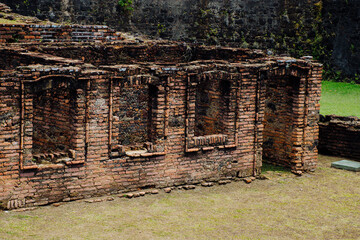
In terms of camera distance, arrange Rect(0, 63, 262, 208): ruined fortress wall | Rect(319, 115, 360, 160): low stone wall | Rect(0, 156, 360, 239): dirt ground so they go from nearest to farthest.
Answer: Rect(0, 156, 360, 239): dirt ground < Rect(0, 63, 262, 208): ruined fortress wall < Rect(319, 115, 360, 160): low stone wall

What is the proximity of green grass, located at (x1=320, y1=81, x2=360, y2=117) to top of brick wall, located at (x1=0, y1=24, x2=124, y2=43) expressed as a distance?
6035 millimetres

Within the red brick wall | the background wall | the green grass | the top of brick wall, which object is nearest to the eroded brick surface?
the red brick wall

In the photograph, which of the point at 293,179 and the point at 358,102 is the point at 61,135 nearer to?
the point at 293,179

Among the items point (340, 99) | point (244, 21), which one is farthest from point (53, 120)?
point (244, 21)

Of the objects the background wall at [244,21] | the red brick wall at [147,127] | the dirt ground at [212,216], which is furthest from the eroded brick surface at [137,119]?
the background wall at [244,21]

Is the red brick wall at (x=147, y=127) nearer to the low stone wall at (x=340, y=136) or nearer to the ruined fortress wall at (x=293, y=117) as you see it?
the ruined fortress wall at (x=293, y=117)

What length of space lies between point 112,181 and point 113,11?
12.3 m

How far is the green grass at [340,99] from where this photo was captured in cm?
1817

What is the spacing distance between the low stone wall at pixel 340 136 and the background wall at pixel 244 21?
6392 millimetres

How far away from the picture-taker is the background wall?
22.2m

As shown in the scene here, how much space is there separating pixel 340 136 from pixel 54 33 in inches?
284

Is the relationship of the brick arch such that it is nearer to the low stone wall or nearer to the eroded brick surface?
the eroded brick surface

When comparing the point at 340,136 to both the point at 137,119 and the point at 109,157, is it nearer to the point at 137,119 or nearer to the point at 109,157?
the point at 137,119

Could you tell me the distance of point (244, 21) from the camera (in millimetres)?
23344
